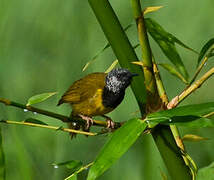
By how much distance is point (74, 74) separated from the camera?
1.05 m

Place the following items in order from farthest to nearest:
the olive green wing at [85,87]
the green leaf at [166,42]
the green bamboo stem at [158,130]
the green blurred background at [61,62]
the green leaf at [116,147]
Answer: the olive green wing at [85,87] → the green blurred background at [61,62] → the green leaf at [166,42] → the green bamboo stem at [158,130] → the green leaf at [116,147]

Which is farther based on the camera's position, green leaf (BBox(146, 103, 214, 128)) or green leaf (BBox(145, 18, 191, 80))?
green leaf (BBox(145, 18, 191, 80))

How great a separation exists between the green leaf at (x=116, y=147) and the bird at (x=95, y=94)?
0.57m

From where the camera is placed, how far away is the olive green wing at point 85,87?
43.9 inches

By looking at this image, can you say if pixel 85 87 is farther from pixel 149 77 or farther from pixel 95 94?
pixel 149 77

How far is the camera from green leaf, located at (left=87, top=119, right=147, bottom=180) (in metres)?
0.43

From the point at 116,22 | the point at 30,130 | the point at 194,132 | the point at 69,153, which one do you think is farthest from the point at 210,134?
the point at 116,22

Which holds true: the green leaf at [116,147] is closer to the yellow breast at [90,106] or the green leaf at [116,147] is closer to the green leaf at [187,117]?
the green leaf at [187,117]

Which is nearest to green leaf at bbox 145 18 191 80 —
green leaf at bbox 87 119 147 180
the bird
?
green leaf at bbox 87 119 147 180

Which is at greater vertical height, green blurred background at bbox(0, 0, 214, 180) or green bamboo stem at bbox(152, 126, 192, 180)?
green blurred background at bbox(0, 0, 214, 180)

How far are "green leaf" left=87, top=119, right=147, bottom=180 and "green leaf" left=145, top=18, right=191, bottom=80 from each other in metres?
0.23

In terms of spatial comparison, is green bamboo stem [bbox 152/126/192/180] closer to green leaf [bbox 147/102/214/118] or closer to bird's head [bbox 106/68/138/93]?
green leaf [bbox 147/102/214/118]

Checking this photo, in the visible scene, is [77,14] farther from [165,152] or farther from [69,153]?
[165,152]

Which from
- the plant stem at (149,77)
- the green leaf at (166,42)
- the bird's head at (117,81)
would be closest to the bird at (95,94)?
the bird's head at (117,81)
